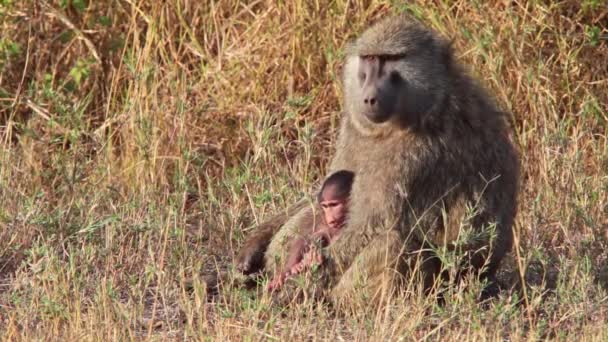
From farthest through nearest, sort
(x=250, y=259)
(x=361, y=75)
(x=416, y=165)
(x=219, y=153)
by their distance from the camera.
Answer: (x=219, y=153) → (x=250, y=259) → (x=361, y=75) → (x=416, y=165)

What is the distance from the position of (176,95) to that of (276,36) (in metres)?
0.65

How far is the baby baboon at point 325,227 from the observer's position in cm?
505

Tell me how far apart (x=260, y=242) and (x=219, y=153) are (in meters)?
1.61

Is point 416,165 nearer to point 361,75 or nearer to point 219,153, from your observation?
point 361,75

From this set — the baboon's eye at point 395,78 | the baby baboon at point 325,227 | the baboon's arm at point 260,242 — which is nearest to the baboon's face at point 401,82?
the baboon's eye at point 395,78

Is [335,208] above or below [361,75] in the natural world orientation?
below

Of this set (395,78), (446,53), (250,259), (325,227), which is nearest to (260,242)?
(250,259)

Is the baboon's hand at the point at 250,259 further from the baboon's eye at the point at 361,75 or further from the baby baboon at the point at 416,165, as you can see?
the baboon's eye at the point at 361,75

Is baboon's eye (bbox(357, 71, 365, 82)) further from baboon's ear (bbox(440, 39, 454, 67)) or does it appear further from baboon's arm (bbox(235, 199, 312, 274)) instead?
baboon's arm (bbox(235, 199, 312, 274))

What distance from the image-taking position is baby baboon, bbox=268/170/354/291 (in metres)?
5.05

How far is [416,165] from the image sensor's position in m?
4.98

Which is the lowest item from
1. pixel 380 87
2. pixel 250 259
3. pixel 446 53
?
pixel 250 259

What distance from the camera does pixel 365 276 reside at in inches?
188

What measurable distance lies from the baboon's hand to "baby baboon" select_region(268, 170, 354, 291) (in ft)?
0.82
